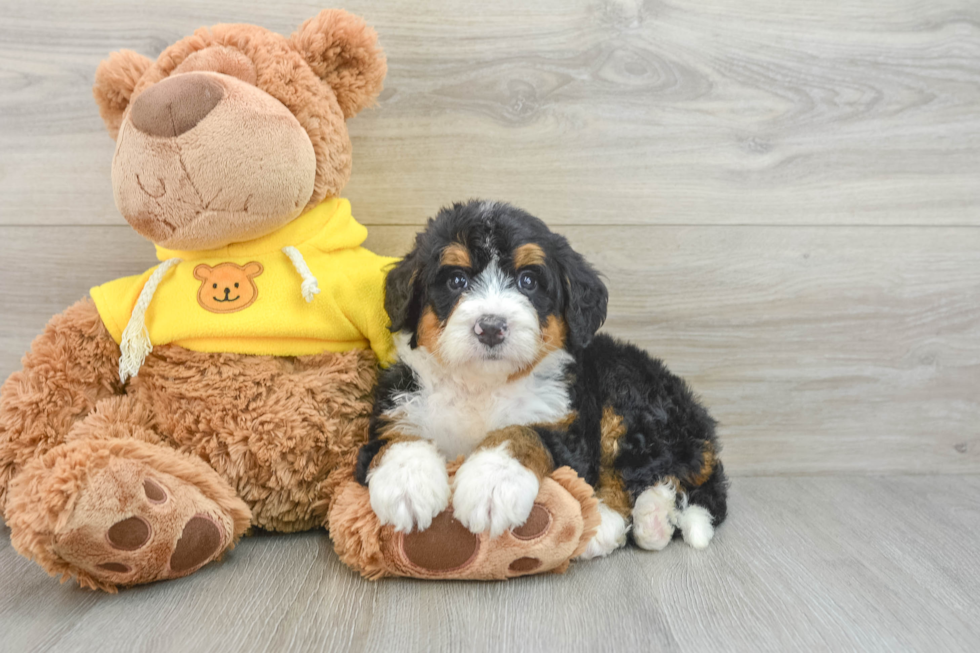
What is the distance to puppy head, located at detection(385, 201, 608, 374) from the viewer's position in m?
1.43

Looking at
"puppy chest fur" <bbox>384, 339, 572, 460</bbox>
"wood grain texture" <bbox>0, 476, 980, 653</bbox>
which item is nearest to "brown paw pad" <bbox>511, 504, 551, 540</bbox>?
"wood grain texture" <bbox>0, 476, 980, 653</bbox>

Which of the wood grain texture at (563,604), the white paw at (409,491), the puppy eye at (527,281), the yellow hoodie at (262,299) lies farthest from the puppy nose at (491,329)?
the wood grain texture at (563,604)

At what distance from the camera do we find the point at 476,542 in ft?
4.52

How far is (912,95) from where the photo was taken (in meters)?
2.16

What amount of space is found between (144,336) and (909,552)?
75.0 inches

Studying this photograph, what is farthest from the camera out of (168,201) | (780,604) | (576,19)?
(576,19)

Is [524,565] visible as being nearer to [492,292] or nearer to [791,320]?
[492,292]

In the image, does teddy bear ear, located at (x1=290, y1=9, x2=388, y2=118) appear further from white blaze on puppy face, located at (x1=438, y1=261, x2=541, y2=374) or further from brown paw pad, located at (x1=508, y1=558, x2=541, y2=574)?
brown paw pad, located at (x1=508, y1=558, x2=541, y2=574)

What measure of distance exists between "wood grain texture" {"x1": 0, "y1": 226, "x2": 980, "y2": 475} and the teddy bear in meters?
0.49

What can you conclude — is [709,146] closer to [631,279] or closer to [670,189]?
[670,189]

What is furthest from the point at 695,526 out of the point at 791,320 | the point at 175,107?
the point at 175,107

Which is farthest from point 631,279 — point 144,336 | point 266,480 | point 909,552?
point 144,336

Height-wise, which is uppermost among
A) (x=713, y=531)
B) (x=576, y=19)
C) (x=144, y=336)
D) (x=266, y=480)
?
(x=576, y=19)

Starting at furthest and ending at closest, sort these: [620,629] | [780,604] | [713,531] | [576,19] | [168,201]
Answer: [576,19], [713,531], [168,201], [780,604], [620,629]
